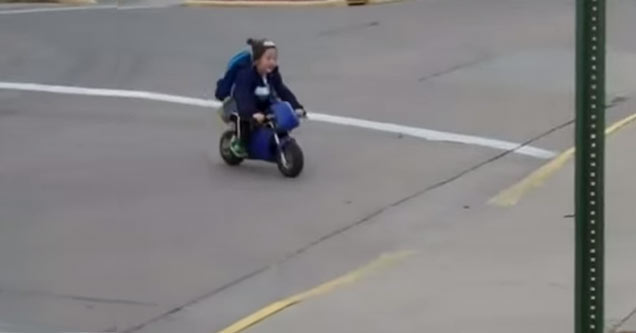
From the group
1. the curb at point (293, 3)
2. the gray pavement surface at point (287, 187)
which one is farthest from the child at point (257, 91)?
the curb at point (293, 3)

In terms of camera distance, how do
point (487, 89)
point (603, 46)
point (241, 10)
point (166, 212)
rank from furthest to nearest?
point (241, 10) < point (487, 89) < point (166, 212) < point (603, 46)

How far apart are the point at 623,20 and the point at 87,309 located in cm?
1364

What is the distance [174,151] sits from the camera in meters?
12.2

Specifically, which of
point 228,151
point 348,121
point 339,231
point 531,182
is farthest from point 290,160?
point 348,121

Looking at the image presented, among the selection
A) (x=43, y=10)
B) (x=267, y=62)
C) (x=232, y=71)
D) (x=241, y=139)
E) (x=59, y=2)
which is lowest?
(x=59, y=2)

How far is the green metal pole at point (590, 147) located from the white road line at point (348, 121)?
8.33m

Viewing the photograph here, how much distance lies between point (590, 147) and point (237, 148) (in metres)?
8.08

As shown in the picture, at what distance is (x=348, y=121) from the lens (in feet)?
43.9

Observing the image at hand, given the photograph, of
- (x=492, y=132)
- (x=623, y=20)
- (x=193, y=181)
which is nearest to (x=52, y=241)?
(x=193, y=181)

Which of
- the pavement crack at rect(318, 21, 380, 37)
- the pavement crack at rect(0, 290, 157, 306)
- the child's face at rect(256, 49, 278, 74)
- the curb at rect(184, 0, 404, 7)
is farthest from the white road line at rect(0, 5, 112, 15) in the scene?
the pavement crack at rect(0, 290, 157, 306)

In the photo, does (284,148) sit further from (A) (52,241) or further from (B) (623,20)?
(B) (623,20)

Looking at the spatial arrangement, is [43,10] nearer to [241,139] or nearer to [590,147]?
[241,139]

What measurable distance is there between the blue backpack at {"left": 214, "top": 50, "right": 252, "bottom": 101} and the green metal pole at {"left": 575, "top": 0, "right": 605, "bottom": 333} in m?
7.73

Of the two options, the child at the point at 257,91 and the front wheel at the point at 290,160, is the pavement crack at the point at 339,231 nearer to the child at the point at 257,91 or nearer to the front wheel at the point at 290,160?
the front wheel at the point at 290,160
